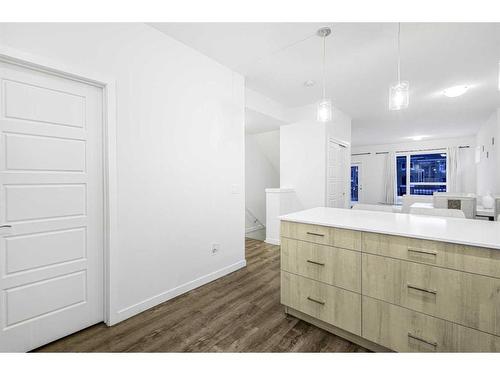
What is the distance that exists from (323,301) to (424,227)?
33.1 inches

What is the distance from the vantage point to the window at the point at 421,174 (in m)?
7.47

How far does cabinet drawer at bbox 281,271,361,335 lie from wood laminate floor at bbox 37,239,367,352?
139 mm

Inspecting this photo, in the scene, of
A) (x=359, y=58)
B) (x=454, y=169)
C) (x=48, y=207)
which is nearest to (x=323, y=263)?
(x=48, y=207)

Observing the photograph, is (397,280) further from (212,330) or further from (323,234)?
(212,330)

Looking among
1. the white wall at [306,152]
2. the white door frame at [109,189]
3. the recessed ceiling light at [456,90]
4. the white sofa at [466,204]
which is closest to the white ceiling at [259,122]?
the white wall at [306,152]

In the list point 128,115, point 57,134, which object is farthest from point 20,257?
point 128,115

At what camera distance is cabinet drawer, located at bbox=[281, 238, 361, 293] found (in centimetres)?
149

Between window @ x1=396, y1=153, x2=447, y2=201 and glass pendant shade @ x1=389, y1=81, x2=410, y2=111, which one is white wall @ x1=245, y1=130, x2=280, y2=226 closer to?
glass pendant shade @ x1=389, y1=81, x2=410, y2=111

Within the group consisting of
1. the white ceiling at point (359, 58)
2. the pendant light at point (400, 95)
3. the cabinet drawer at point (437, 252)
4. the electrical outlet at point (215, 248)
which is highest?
the white ceiling at point (359, 58)

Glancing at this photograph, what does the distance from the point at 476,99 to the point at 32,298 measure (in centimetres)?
623

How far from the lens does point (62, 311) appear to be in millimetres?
1577

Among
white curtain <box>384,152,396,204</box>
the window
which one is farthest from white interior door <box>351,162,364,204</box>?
the window

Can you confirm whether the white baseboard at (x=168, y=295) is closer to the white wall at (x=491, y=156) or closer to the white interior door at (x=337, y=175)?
the white interior door at (x=337, y=175)

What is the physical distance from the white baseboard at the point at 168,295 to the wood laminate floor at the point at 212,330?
0.16 ft
